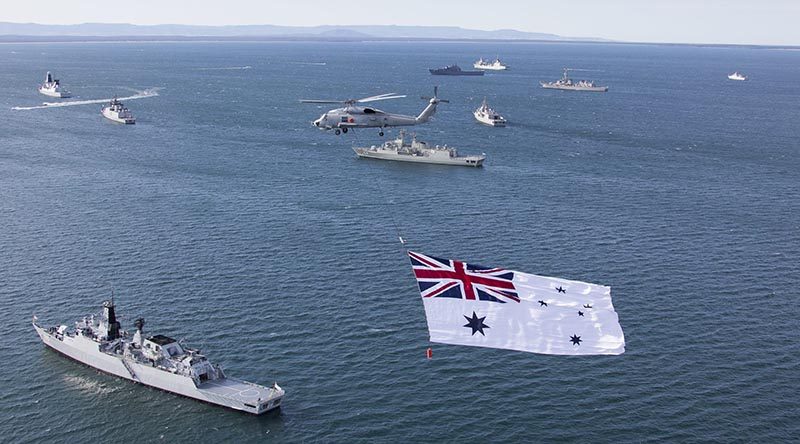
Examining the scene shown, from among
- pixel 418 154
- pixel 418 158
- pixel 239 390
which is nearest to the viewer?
pixel 239 390

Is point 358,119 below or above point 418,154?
above

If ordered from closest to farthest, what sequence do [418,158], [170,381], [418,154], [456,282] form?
[456,282] < [170,381] < [418,158] < [418,154]

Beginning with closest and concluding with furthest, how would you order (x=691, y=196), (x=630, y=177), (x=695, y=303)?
(x=695, y=303) → (x=691, y=196) → (x=630, y=177)

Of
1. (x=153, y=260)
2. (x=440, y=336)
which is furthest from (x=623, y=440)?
(x=153, y=260)

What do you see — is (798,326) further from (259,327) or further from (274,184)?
(274,184)

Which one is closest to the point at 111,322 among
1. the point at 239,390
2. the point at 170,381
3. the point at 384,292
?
the point at 170,381

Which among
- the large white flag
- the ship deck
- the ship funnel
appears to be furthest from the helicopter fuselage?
the large white flag

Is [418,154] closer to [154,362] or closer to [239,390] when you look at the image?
[154,362]
